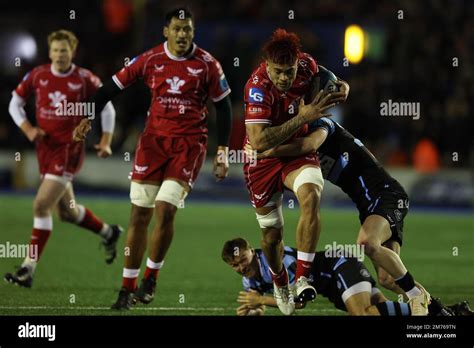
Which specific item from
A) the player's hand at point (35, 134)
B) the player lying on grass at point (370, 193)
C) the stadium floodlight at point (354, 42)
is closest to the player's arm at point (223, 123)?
the player lying on grass at point (370, 193)

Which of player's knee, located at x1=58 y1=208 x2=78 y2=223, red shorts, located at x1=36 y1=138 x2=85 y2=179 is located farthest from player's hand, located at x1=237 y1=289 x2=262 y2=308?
player's knee, located at x1=58 y1=208 x2=78 y2=223

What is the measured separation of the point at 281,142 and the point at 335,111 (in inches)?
560

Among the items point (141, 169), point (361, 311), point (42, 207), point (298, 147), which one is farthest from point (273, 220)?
point (42, 207)

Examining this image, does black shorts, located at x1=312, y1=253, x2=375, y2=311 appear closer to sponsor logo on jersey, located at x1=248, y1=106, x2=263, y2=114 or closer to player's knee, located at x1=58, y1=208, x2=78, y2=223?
sponsor logo on jersey, located at x1=248, y1=106, x2=263, y2=114

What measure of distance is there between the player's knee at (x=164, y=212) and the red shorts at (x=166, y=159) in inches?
13.0

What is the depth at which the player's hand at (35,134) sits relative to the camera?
11680 millimetres


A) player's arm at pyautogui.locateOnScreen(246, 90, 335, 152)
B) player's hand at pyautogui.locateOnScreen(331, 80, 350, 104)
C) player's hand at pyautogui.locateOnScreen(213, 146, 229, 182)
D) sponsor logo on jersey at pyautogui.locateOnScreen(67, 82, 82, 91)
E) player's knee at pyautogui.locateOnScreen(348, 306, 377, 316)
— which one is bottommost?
player's knee at pyautogui.locateOnScreen(348, 306, 377, 316)

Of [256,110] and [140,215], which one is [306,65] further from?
[140,215]

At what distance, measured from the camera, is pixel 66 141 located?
12.0 meters

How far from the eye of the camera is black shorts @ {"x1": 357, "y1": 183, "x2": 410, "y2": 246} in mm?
9422

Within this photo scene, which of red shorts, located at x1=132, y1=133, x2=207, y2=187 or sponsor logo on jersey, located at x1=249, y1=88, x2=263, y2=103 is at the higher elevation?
sponsor logo on jersey, located at x1=249, y1=88, x2=263, y2=103

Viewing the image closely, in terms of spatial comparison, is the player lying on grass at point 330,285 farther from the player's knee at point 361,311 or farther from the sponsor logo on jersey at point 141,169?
the sponsor logo on jersey at point 141,169

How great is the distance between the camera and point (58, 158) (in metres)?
11.9
